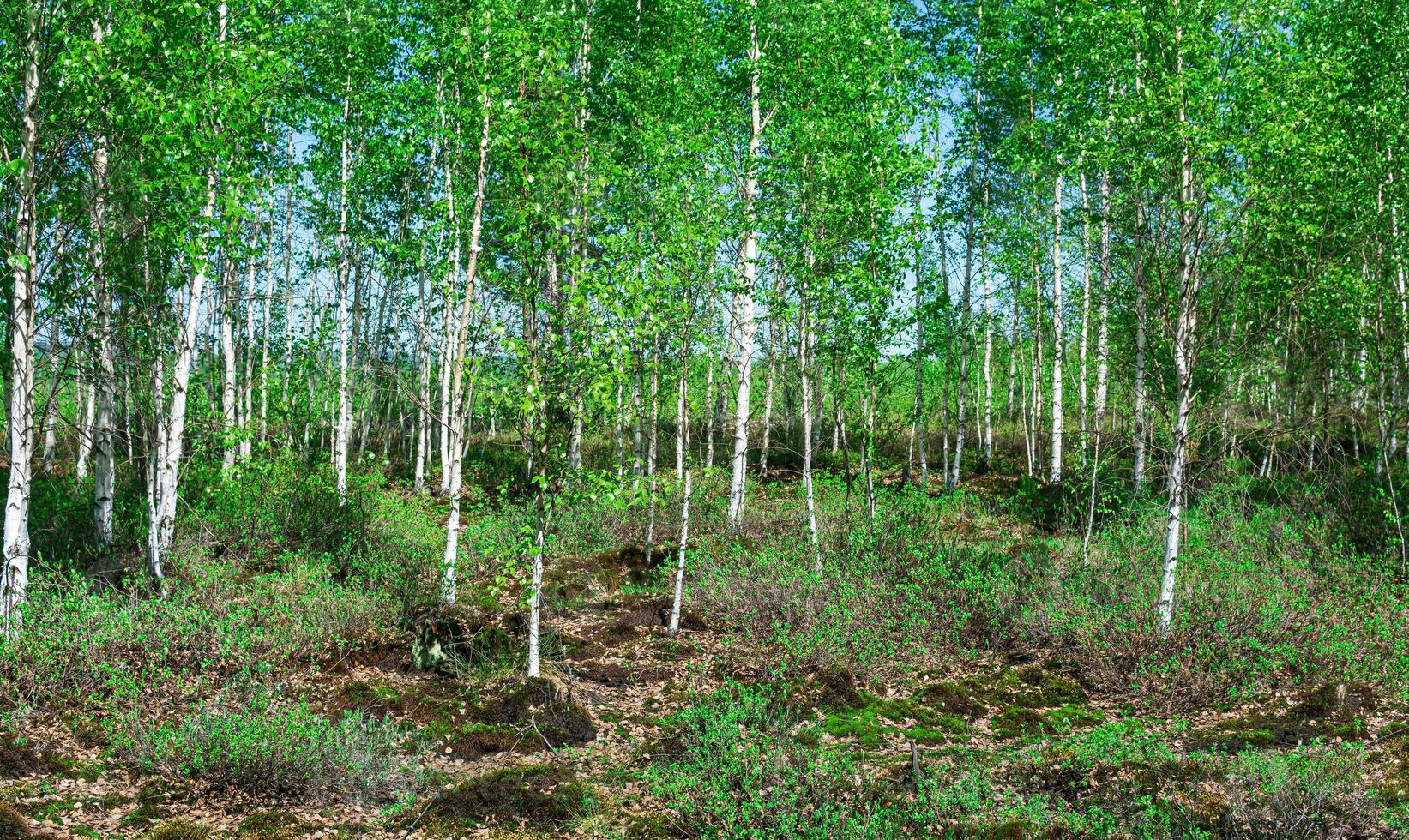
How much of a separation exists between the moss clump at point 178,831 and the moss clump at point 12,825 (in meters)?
0.63

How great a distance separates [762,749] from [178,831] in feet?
12.7

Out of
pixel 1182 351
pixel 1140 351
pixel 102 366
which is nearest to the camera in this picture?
pixel 1182 351

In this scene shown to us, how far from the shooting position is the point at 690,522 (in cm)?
1440

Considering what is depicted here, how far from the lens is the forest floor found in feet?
16.9

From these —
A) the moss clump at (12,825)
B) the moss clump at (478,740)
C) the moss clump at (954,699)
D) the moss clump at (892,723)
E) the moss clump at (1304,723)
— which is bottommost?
the moss clump at (478,740)

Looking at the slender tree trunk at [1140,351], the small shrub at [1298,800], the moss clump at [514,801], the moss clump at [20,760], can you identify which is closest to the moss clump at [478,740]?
the moss clump at [514,801]

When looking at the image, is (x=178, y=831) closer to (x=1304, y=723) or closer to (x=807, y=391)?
(x=1304, y=723)

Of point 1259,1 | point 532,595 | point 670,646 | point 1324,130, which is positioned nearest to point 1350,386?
point 1324,130

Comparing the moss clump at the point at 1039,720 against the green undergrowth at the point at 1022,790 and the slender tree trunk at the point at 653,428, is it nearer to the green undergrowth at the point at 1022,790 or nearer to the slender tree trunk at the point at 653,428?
the green undergrowth at the point at 1022,790

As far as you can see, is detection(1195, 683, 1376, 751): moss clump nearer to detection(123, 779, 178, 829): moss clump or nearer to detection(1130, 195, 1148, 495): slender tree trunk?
detection(1130, 195, 1148, 495): slender tree trunk

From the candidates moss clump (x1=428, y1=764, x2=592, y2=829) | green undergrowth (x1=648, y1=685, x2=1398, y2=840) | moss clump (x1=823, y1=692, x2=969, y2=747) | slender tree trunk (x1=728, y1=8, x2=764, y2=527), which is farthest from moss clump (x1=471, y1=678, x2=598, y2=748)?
slender tree trunk (x1=728, y1=8, x2=764, y2=527)

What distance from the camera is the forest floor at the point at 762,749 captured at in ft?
16.9

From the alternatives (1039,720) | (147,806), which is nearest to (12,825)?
(147,806)

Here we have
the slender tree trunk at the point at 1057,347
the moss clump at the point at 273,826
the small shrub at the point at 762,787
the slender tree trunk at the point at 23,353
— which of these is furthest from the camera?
the slender tree trunk at the point at 1057,347
